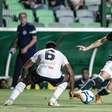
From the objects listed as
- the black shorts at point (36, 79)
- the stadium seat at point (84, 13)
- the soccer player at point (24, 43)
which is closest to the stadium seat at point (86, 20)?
the stadium seat at point (84, 13)

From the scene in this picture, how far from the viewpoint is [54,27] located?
2230 cm

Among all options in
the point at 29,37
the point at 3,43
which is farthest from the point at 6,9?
the point at 29,37

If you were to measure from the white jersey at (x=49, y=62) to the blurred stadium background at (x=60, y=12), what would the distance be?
7.99 metres

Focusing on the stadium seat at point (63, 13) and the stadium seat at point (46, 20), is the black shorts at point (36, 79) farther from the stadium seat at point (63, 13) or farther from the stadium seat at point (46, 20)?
the stadium seat at point (63, 13)

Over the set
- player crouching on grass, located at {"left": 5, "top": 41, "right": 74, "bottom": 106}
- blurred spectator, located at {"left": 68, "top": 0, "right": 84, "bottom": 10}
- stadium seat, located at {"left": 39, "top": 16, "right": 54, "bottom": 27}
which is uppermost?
player crouching on grass, located at {"left": 5, "top": 41, "right": 74, "bottom": 106}

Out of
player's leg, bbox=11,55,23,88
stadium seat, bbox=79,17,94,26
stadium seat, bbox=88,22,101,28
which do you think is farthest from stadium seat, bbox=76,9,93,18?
player's leg, bbox=11,55,23,88

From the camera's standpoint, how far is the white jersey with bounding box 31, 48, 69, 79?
14.0 meters

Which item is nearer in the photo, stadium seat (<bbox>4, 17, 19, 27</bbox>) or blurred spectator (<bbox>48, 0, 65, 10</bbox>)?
stadium seat (<bbox>4, 17, 19, 27</bbox>)

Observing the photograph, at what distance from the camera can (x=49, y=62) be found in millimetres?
14078

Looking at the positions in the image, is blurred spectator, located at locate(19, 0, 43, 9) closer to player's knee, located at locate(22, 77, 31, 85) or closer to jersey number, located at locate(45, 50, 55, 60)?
jersey number, located at locate(45, 50, 55, 60)

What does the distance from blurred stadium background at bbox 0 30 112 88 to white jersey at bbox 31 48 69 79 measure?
7.99 meters

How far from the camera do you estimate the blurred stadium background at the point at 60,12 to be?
22.5 meters

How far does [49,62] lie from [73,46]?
27.6 feet

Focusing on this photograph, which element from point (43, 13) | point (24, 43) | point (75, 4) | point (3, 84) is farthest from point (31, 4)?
point (24, 43)
